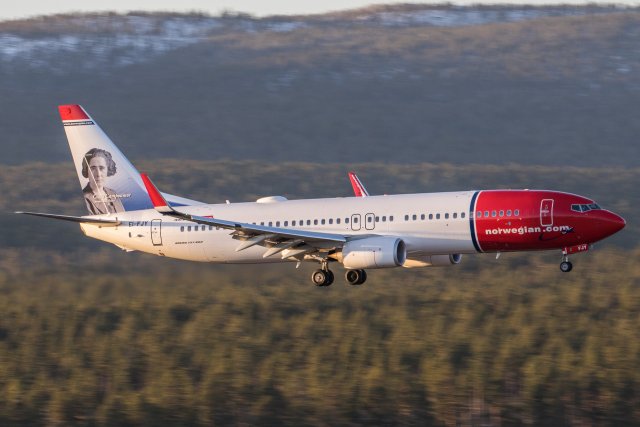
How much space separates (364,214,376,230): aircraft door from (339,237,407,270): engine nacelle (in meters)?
1.06

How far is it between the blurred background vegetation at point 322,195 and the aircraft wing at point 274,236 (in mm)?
3245

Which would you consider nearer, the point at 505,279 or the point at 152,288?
the point at 152,288

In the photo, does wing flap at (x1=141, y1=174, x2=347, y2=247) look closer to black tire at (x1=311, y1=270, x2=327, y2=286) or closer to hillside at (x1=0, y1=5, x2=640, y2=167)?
black tire at (x1=311, y1=270, x2=327, y2=286)

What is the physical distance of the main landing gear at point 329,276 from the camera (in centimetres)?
5022

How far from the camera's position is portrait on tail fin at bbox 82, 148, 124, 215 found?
182 feet

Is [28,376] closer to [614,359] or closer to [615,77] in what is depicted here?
[614,359]

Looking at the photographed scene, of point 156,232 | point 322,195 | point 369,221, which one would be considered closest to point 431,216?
point 369,221

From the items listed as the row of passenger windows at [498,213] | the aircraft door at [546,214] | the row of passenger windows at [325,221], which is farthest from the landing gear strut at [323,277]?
the aircraft door at [546,214]

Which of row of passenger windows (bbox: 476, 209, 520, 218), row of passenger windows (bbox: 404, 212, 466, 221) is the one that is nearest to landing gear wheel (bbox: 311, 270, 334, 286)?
row of passenger windows (bbox: 404, 212, 466, 221)

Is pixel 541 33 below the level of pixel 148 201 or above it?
above

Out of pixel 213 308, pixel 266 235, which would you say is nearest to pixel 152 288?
pixel 213 308

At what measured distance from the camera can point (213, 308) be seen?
172 feet

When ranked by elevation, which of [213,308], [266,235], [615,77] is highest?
[615,77]

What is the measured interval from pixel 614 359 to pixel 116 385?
1926 cm
